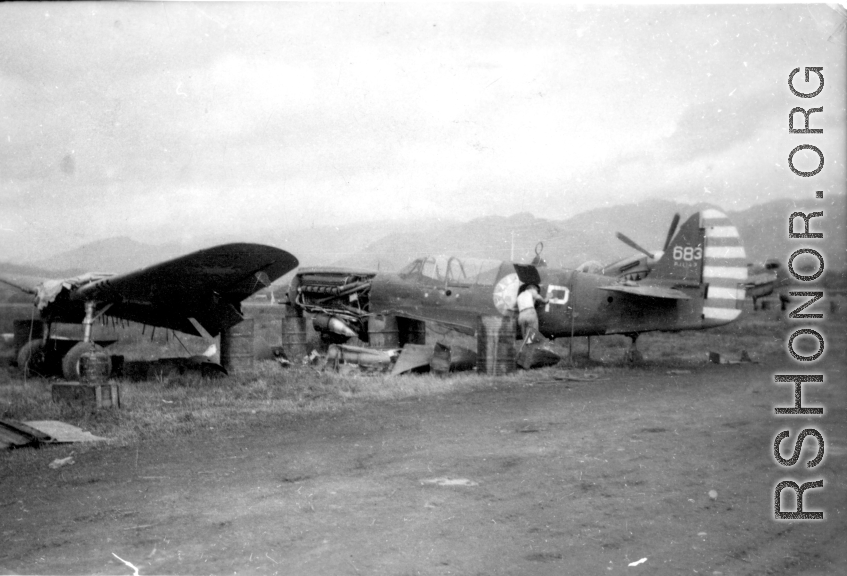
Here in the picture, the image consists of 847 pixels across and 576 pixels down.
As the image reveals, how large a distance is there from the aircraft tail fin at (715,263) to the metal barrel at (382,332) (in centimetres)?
508

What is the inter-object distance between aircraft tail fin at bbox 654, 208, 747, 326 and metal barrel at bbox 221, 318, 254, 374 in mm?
7313

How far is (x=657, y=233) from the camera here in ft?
56.0

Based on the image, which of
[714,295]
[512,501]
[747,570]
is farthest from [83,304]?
[714,295]

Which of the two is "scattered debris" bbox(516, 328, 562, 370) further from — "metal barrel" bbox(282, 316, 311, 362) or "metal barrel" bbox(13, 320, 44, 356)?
"metal barrel" bbox(13, 320, 44, 356)

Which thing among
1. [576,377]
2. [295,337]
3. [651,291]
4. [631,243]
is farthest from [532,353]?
[631,243]

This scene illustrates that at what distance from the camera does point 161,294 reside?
945 centimetres

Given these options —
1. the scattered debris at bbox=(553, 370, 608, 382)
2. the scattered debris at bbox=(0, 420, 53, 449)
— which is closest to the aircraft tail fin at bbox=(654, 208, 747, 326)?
the scattered debris at bbox=(553, 370, 608, 382)

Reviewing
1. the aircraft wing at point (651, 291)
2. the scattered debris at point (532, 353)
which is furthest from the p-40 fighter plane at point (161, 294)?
the aircraft wing at point (651, 291)

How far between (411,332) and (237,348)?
3.51 m

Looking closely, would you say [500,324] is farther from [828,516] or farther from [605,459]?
[828,516]

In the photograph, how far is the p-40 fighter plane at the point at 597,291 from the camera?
36.9ft

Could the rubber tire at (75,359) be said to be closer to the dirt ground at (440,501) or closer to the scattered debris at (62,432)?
the scattered debris at (62,432)

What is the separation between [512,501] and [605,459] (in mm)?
1381

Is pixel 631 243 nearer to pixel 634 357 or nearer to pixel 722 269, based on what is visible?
pixel 634 357
